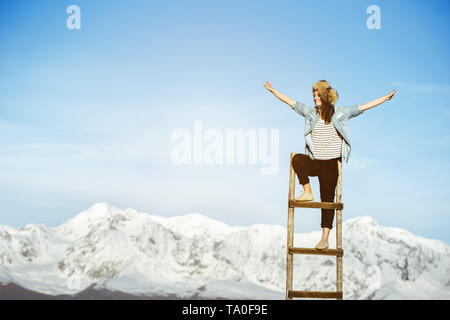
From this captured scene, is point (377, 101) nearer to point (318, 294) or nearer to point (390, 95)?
point (390, 95)

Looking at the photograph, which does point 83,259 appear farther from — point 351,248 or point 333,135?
point 333,135

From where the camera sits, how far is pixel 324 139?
9211 mm

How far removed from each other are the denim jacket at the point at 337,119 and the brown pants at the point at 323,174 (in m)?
0.21

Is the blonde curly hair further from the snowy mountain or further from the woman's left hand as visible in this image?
the snowy mountain

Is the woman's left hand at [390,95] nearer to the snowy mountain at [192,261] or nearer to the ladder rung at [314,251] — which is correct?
the ladder rung at [314,251]

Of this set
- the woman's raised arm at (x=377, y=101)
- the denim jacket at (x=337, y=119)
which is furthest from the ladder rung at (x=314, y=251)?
the woman's raised arm at (x=377, y=101)

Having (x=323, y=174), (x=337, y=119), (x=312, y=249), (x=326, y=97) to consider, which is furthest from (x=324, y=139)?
(x=312, y=249)

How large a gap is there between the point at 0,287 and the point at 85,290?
107 ft

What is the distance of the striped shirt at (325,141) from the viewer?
9.17 meters

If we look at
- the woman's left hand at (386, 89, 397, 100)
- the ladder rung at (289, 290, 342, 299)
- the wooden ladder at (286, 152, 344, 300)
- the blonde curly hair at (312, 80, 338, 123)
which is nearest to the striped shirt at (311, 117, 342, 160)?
the blonde curly hair at (312, 80, 338, 123)

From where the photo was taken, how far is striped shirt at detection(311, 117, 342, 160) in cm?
917

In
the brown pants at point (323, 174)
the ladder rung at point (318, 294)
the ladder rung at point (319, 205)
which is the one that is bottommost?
the ladder rung at point (318, 294)

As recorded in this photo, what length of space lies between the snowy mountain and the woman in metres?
128
